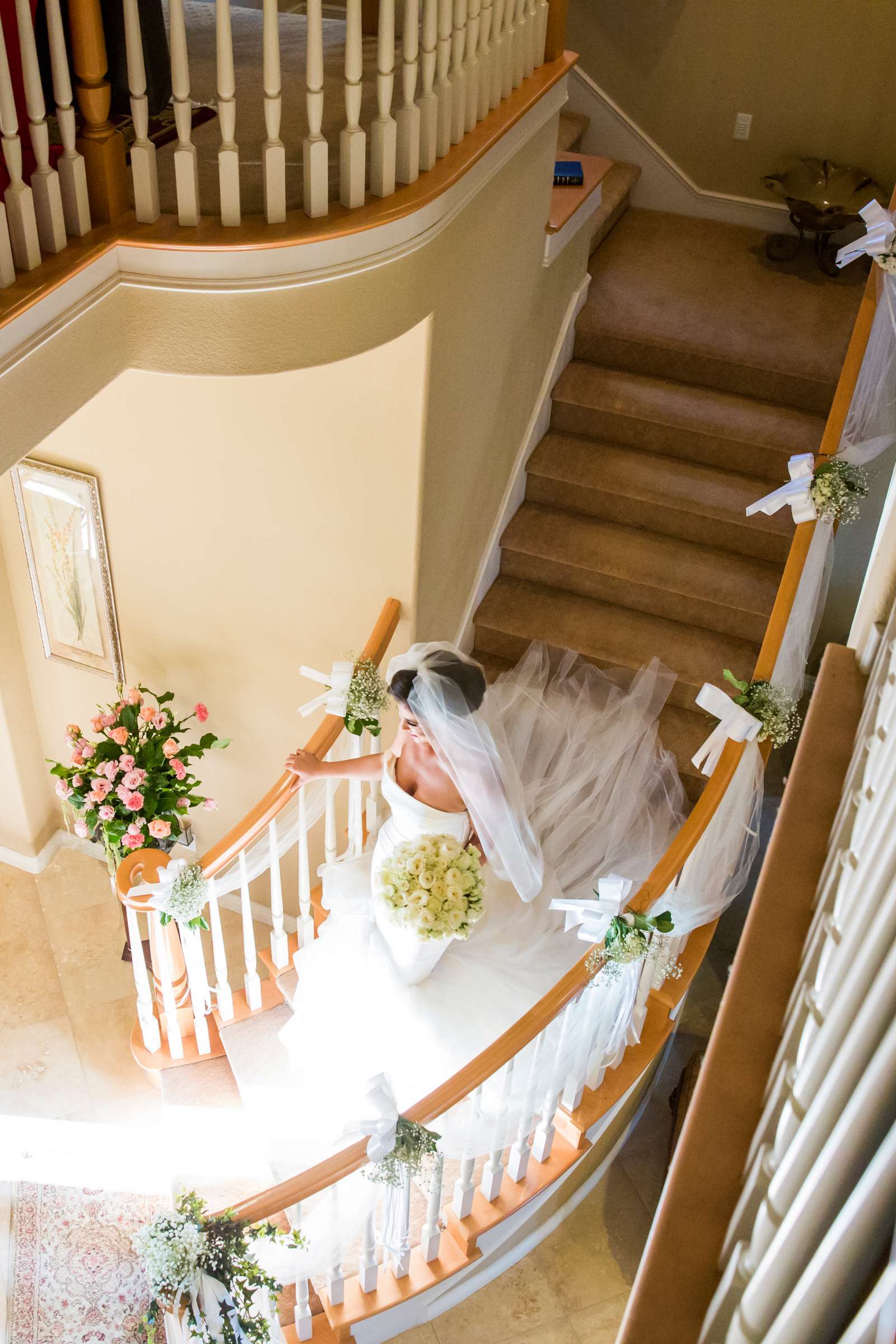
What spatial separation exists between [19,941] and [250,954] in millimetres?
1875

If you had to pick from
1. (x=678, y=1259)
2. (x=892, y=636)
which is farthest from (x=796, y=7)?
(x=678, y=1259)

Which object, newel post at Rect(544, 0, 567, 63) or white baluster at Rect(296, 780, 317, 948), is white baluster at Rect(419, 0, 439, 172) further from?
white baluster at Rect(296, 780, 317, 948)

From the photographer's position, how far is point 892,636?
1598 mm

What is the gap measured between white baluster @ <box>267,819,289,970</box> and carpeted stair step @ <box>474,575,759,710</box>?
64.7 inches

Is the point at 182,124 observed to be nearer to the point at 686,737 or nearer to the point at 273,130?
the point at 273,130

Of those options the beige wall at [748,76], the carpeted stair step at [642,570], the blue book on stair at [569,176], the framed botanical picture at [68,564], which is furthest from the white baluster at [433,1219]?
the beige wall at [748,76]

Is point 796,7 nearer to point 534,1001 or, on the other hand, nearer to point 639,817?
point 639,817

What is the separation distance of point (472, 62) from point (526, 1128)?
11.4 feet

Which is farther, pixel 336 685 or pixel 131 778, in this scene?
pixel 131 778

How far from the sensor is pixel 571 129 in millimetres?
6875

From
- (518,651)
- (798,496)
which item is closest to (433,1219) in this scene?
(518,651)

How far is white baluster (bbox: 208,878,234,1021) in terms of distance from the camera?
4.23 m

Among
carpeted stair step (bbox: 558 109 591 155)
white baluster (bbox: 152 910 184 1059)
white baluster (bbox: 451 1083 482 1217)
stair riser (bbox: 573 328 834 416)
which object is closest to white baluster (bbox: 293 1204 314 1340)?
white baluster (bbox: 451 1083 482 1217)

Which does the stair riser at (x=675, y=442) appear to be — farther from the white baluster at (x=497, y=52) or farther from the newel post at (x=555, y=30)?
the white baluster at (x=497, y=52)
